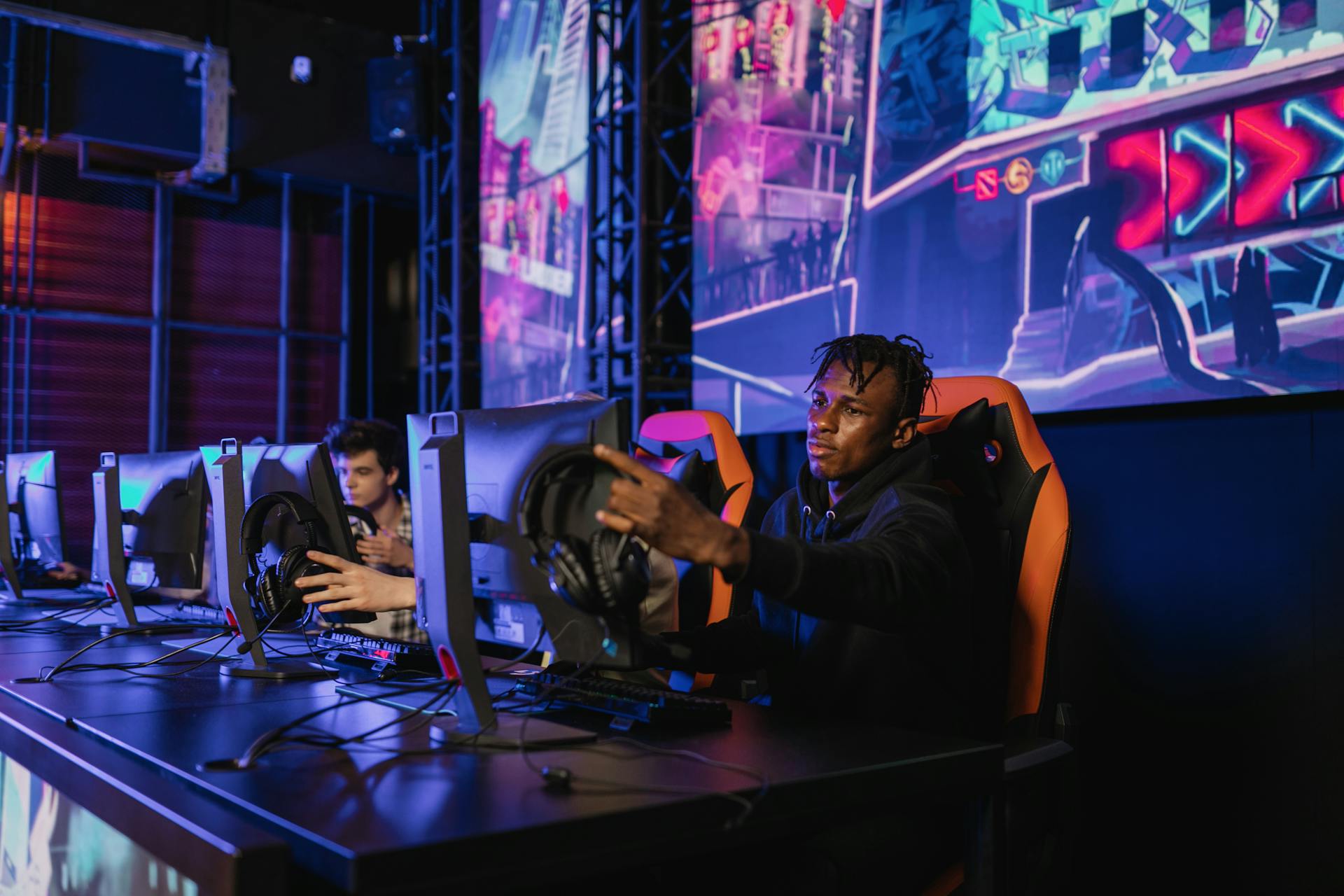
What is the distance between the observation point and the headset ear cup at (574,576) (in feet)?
4.23

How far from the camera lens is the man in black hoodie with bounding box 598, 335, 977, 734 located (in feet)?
4.48

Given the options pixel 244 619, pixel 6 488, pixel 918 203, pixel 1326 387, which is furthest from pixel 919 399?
pixel 6 488

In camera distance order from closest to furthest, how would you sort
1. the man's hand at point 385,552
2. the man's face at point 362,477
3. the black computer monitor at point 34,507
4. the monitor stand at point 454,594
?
1. the monitor stand at point 454,594
2. the man's hand at point 385,552
3. the man's face at point 362,477
4. the black computer monitor at point 34,507

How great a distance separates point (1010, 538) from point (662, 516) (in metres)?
0.90

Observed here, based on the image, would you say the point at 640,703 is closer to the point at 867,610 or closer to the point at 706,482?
the point at 867,610

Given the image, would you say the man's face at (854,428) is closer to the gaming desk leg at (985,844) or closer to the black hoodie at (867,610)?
the black hoodie at (867,610)

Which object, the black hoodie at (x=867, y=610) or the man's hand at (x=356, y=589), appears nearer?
the black hoodie at (x=867, y=610)

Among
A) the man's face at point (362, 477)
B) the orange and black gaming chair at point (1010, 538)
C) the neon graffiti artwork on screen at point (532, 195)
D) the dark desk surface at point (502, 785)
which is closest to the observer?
the dark desk surface at point (502, 785)

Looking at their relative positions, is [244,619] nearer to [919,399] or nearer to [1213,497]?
[919,399]

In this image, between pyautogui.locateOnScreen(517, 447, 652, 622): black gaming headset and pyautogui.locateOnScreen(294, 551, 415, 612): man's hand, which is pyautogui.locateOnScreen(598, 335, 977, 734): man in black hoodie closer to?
pyautogui.locateOnScreen(517, 447, 652, 622): black gaming headset

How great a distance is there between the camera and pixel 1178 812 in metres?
2.69

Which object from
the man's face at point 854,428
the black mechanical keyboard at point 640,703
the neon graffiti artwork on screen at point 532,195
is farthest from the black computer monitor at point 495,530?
the neon graffiti artwork on screen at point 532,195

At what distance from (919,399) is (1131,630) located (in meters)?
1.24

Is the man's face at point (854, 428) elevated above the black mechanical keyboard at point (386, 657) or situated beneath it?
elevated above
